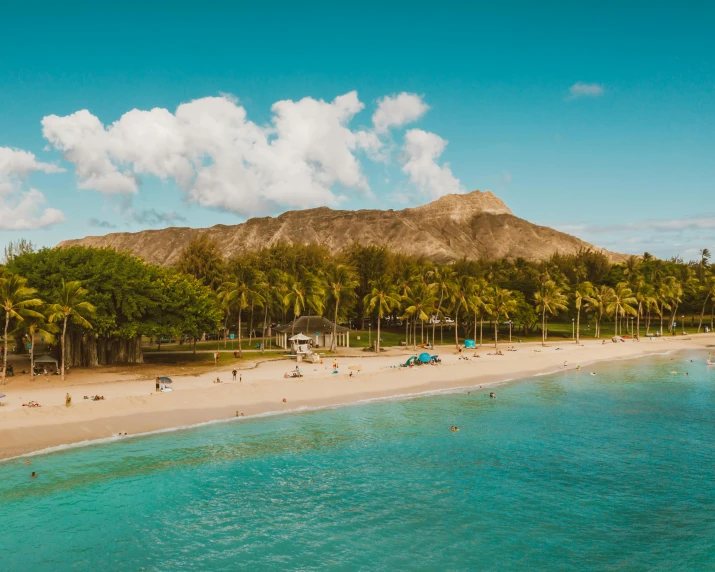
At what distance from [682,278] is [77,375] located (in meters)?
132

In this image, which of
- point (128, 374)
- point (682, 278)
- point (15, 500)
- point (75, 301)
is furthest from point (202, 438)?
point (682, 278)

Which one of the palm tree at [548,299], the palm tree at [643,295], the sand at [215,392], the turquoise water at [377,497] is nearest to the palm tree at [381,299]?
the sand at [215,392]

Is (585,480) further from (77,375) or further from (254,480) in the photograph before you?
(77,375)

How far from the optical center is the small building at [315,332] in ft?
268

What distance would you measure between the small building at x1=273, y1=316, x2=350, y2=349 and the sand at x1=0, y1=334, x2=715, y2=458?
13.5 m

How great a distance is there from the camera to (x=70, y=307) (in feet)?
157

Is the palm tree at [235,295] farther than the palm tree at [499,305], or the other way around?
the palm tree at [499,305]

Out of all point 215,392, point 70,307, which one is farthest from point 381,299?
point 70,307

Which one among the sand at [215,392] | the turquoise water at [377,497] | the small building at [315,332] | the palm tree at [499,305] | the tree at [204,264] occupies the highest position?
the tree at [204,264]

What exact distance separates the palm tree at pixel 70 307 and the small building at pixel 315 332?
34.4 m

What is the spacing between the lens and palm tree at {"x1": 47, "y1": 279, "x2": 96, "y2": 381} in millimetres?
47594

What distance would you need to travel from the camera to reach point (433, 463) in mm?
29531

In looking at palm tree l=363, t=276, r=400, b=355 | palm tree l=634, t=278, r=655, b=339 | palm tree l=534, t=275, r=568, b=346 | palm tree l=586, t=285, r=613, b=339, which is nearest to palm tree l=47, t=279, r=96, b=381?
palm tree l=363, t=276, r=400, b=355

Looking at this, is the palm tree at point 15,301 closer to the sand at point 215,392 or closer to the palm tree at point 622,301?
the sand at point 215,392
